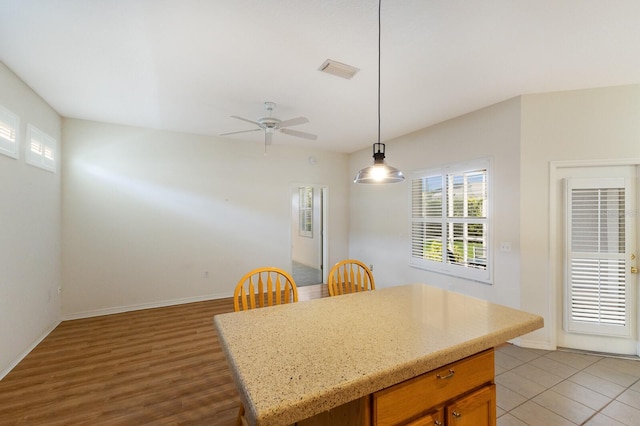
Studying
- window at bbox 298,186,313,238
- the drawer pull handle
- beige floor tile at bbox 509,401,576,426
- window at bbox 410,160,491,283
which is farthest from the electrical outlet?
window at bbox 298,186,313,238

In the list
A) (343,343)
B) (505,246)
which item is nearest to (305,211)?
(505,246)

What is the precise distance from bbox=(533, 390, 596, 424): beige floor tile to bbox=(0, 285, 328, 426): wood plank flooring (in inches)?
94.7

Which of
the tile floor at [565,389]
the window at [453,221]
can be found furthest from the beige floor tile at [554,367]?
the window at [453,221]

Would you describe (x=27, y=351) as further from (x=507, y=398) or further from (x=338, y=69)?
(x=507, y=398)

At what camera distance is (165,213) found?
14.3 feet

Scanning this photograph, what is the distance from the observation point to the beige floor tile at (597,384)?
226 cm

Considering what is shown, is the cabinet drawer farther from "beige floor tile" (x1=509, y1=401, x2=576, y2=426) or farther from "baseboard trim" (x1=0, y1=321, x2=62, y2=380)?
"baseboard trim" (x1=0, y1=321, x2=62, y2=380)

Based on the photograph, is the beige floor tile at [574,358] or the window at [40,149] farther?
the window at [40,149]

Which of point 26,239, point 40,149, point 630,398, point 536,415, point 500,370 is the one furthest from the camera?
point 40,149

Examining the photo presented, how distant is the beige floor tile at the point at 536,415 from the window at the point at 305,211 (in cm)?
541

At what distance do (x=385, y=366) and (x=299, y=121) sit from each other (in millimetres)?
2556

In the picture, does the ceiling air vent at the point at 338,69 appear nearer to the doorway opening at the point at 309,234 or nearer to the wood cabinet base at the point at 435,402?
the wood cabinet base at the point at 435,402

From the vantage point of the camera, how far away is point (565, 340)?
2979mm

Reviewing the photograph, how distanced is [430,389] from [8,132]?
3.88 meters
